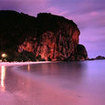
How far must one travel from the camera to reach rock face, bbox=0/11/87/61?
95938 millimetres

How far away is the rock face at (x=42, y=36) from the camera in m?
95.9

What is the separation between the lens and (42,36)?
4419 inches

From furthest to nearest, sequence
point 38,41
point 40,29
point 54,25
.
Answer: point 54,25, point 40,29, point 38,41

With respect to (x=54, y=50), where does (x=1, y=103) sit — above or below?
below

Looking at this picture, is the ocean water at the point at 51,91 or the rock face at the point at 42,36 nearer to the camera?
the ocean water at the point at 51,91

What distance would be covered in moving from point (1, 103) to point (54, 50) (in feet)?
381

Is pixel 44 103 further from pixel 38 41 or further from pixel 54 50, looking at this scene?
pixel 54 50

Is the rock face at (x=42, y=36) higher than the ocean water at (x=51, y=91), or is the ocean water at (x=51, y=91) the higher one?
the rock face at (x=42, y=36)

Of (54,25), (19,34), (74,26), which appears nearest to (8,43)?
(19,34)

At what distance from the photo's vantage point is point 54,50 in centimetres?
12106

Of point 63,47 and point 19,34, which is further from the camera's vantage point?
point 63,47

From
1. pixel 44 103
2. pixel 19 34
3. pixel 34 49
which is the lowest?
pixel 44 103

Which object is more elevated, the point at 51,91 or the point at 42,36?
the point at 42,36

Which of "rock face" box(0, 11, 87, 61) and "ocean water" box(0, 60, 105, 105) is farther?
"rock face" box(0, 11, 87, 61)
